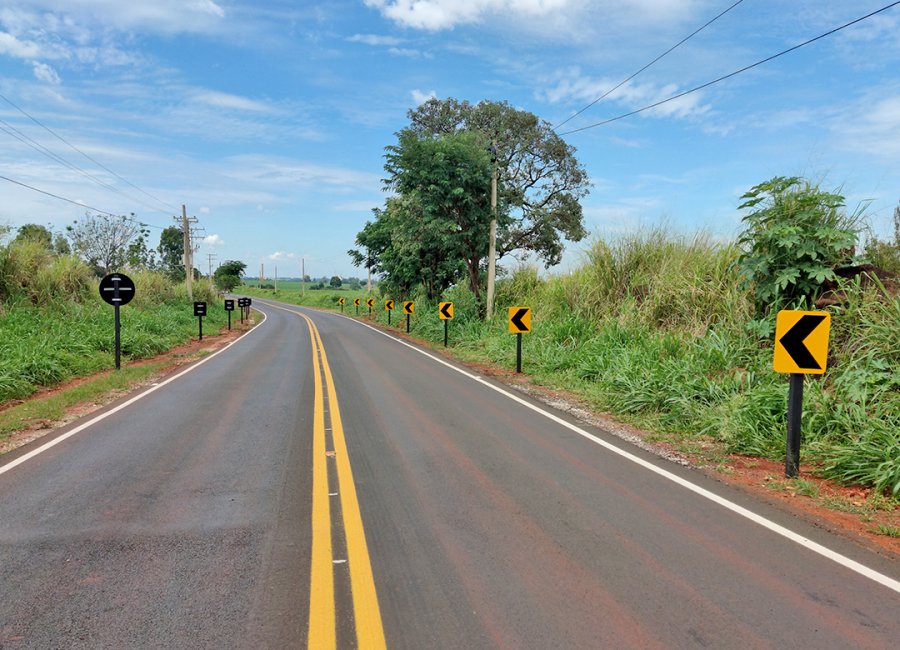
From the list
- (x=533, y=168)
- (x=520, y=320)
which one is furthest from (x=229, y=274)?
(x=520, y=320)

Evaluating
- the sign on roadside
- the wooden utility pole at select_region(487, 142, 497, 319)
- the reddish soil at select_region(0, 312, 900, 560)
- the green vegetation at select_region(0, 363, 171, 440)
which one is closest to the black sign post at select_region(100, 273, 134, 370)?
the green vegetation at select_region(0, 363, 171, 440)

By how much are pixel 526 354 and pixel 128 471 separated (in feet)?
36.3

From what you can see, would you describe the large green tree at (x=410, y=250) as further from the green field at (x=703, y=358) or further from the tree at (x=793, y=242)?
the tree at (x=793, y=242)

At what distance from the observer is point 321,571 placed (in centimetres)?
351

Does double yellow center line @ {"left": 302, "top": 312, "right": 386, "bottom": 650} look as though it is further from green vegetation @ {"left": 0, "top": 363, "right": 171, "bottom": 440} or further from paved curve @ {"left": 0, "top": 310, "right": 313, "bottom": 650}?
green vegetation @ {"left": 0, "top": 363, "right": 171, "bottom": 440}

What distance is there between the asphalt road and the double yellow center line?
2cm

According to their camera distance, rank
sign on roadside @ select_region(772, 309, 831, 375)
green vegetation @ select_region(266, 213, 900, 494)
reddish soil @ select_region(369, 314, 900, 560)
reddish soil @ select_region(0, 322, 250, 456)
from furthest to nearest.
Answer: reddish soil @ select_region(0, 322, 250, 456) → green vegetation @ select_region(266, 213, 900, 494) → sign on roadside @ select_region(772, 309, 831, 375) → reddish soil @ select_region(369, 314, 900, 560)

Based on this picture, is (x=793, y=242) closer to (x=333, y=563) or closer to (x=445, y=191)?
(x=333, y=563)

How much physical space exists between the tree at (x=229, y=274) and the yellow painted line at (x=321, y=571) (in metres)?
97.9

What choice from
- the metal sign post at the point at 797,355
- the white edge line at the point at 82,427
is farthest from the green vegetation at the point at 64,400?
the metal sign post at the point at 797,355

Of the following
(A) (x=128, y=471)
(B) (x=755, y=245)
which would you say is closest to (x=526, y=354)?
(B) (x=755, y=245)

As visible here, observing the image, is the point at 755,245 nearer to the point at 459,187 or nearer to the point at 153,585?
the point at 153,585

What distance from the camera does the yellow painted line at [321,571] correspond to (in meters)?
2.84

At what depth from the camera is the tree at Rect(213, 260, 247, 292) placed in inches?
3775
